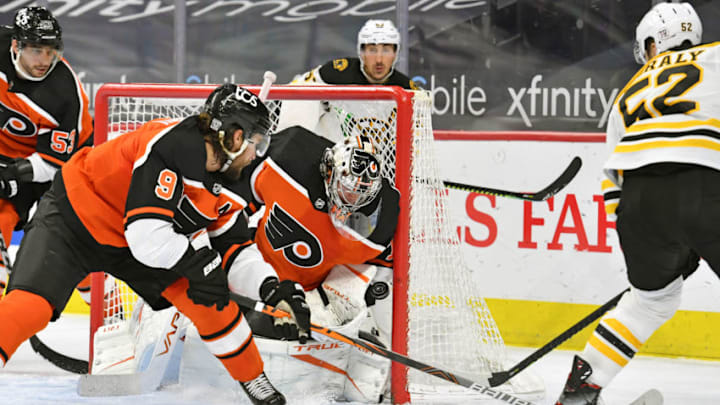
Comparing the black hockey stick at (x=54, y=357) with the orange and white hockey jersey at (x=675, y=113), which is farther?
the black hockey stick at (x=54, y=357)

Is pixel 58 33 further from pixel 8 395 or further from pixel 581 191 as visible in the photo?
pixel 581 191

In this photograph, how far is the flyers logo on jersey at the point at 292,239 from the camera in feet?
9.18

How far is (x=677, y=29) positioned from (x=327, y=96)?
100cm

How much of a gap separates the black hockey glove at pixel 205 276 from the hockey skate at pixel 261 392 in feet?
0.96

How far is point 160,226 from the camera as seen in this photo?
86.0 inches

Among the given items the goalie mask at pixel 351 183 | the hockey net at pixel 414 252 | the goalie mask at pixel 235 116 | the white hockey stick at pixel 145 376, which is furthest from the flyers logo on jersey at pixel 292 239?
the goalie mask at pixel 235 116

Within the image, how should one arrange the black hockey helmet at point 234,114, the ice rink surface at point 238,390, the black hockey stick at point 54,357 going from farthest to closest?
1. the black hockey stick at point 54,357
2. the ice rink surface at point 238,390
3. the black hockey helmet at point 234,114

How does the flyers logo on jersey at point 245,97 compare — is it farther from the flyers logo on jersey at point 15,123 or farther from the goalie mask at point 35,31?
the flyers logo on jersey at point 15,123

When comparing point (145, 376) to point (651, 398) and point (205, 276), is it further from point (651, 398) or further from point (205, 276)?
point (651, 398)

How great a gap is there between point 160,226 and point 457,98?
2.94 meters

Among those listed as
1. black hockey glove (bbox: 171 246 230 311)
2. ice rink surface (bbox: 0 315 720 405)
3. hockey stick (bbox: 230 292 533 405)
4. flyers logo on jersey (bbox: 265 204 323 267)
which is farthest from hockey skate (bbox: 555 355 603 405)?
black hockey glove (bbox: 171 246 230 311)

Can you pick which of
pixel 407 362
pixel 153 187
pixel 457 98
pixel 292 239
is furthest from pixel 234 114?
pixel 457 98

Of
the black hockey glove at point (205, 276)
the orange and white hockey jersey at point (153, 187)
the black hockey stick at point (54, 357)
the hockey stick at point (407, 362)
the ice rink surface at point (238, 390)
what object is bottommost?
the ice rink surface at point (238, 390)

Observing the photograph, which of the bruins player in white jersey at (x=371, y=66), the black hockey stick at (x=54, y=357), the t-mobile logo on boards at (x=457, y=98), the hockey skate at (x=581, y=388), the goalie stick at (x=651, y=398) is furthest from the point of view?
the t-mobile logo on boards at (x=457, y=98)
